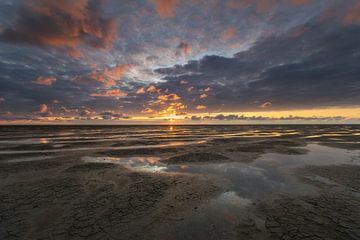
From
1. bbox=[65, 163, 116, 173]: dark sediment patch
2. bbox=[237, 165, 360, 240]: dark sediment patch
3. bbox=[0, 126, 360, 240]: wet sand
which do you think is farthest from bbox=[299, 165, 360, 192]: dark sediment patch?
bbox=[65, 163, 116, 173]: dark sediment patch

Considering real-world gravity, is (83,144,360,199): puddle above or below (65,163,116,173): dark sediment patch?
below

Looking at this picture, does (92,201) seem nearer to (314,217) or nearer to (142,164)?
(142,164)

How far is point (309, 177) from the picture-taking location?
12461 millimetres

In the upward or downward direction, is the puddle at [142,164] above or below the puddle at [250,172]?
above

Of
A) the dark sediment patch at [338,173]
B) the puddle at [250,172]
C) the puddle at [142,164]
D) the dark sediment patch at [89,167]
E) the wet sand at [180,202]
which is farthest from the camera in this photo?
the puddle at [142,164]

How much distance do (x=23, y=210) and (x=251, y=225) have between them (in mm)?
9231

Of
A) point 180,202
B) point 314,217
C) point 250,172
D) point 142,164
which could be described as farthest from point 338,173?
point 142,164

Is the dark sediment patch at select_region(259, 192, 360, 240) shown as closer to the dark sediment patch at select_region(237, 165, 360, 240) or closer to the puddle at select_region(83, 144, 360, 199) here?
the dark sediment patch at select_region(237, 165, 360, 240)

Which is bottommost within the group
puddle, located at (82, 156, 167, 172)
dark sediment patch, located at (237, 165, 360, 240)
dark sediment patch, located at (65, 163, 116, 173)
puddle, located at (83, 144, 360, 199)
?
dark sediment patch, located at (237, 165, 360, 240)

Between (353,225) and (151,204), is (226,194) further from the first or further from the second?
(353,225)

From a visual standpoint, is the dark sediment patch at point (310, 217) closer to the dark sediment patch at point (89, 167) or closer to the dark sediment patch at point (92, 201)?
the dark sediment patch at point (92, 201)

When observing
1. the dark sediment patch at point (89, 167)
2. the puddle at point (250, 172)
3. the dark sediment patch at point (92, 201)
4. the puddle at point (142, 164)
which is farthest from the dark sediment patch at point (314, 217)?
the dark sediment patch at point (89, 167)

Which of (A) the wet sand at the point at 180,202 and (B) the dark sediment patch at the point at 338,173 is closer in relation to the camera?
(A) the wet sand at the point at 180,202

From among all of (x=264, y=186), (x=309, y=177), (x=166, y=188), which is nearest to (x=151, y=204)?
(x=166, y=188)
